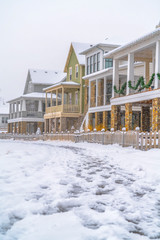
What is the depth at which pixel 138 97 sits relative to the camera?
20312 millimetres

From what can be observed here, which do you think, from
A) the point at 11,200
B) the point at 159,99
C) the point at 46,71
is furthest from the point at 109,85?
the point at 11,200

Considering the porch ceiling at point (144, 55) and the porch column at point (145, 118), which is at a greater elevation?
the porch ceiling at point (144, 55)

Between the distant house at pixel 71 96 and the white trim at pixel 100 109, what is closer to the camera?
the white trim at pixel 100 109

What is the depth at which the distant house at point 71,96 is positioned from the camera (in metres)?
34.5

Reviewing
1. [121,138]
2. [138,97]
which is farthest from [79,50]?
[121,138]

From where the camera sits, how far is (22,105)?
144ft

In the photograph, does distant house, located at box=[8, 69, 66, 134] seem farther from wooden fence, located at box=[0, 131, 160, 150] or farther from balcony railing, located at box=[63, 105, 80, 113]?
wooden fence, located at box=[0, 131, 160, 150]

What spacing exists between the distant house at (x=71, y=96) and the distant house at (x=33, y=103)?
13.4ft

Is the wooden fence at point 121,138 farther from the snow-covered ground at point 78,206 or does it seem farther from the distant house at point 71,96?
the snow-covered ground at point 78,206

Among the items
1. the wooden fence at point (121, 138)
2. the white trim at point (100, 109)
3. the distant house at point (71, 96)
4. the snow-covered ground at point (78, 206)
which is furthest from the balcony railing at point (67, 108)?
the snow-covered ground at point (78, 206)

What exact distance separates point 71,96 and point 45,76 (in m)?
11.3

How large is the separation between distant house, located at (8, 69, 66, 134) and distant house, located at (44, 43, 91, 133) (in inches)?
161

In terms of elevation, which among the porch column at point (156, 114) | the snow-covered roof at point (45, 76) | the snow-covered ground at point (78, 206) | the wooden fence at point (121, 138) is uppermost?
the snow-covered roof at point (45, 76)

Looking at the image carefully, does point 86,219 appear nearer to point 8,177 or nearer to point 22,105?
point 8,177
